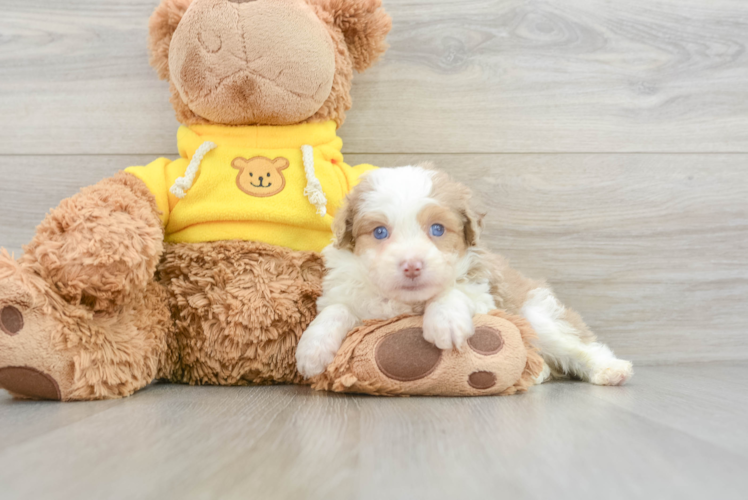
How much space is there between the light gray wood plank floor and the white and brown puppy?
0.13 m

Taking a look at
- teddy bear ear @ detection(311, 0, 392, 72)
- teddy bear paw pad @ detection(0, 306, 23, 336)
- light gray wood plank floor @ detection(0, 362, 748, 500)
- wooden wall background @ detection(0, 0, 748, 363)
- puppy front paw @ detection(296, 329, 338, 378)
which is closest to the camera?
light gray wood plank floor @ detection(0, 362, 748, 500)

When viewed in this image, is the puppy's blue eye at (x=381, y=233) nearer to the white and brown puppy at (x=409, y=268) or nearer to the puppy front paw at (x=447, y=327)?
the white and brown puppy at (x=409, y=268)

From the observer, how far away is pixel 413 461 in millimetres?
636

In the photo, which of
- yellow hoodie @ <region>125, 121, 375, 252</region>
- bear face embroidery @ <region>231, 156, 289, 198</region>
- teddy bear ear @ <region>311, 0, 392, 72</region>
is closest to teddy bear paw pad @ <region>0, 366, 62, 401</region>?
yellow hoodie @ <region>125, 121, 375, 252</region>

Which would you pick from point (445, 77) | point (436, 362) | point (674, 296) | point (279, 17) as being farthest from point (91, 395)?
point (674, 296)

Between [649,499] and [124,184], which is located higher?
[124,184]

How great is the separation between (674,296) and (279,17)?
1.31 m

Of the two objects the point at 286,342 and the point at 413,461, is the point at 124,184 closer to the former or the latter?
the point at 286,342

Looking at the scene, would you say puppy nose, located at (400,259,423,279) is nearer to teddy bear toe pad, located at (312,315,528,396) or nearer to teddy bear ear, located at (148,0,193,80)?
teddy bear toe pad, located at (312,315,528,396)

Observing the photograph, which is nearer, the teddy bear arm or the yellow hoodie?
the teddy bear arm

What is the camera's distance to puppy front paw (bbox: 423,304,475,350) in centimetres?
100

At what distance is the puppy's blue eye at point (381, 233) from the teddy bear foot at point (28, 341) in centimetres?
59

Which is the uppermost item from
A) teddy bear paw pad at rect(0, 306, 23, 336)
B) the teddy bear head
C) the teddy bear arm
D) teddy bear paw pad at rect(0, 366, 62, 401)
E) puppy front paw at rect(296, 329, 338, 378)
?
the teddy bear head

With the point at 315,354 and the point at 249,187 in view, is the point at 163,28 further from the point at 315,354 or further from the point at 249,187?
the point at 315,354
